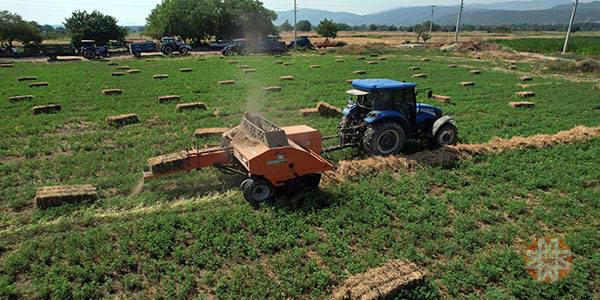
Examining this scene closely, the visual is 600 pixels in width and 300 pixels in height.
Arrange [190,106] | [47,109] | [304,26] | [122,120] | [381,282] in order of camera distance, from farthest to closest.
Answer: [304,26] < [190,106] < [47,109] < [122,120] < [381,282]

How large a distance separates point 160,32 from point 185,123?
43.4 m

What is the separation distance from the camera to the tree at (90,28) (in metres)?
40.8

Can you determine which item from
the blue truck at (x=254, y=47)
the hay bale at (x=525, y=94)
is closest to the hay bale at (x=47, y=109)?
the hay bale at (x=525, y=94)

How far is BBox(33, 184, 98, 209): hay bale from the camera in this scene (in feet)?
20.6

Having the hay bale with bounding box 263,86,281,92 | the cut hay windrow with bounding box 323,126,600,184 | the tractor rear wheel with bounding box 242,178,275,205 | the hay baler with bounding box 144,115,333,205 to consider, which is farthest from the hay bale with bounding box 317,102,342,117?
the tractor rear wheel with bounding box 242,178,275,205

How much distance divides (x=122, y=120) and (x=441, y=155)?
35.8 feet

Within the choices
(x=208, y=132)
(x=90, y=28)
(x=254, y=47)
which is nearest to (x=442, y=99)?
(x=208, y=132)

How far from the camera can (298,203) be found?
6.61m

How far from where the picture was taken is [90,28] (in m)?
40.8

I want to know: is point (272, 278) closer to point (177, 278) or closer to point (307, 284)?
point (307, 284)

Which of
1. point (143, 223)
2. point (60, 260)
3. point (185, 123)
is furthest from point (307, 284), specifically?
point (185, 123)

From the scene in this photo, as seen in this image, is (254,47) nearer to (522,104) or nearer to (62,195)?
(522,104)

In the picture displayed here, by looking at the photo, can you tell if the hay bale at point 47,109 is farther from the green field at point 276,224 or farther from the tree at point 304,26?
the tree at point 304,26

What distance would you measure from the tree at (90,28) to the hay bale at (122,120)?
124 feet
